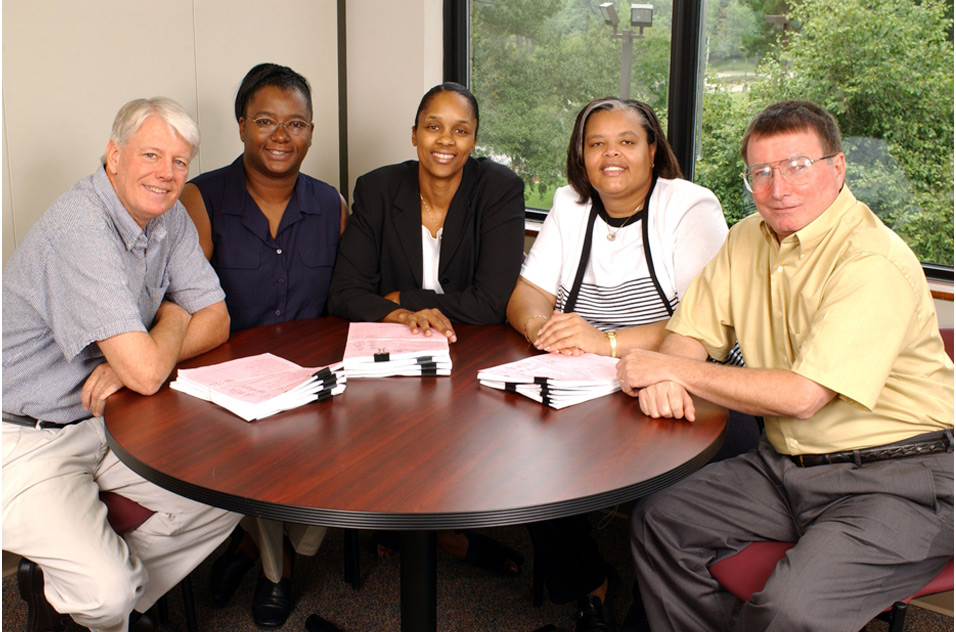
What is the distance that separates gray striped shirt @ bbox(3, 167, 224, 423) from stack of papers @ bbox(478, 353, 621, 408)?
83 cm

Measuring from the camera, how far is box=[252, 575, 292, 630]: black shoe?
2303 millimetres

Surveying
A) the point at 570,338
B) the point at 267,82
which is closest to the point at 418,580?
the point at 570,338

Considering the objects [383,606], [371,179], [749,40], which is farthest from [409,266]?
[749,40]

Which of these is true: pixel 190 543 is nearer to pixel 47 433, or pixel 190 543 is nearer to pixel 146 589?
pixel 146 589

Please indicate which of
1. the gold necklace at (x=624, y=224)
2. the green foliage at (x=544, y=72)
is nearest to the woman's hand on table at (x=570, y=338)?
the gold necklace at (x=624, y=224)

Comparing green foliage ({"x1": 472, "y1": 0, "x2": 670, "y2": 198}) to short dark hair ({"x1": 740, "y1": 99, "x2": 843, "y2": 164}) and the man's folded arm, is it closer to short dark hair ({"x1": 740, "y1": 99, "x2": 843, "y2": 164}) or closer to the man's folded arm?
short dark hair ({"x1": 740, "y1": 99, "x2": 843, "y2": 164})

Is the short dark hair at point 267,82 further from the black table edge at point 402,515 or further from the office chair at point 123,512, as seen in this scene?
the black table edge at point 402,515

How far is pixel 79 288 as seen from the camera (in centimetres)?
185

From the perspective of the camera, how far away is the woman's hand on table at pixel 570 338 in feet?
6.89

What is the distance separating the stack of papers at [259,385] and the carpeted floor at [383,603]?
83 centimetres

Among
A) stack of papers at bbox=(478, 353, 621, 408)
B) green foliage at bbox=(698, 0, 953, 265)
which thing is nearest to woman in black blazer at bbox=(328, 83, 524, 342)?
stack of papers at bbox=(478, 353, 621, 408)

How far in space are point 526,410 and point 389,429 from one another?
0.29 meters

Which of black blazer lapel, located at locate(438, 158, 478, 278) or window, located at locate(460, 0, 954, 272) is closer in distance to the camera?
window, located at locate(460, 0, 954, 272)

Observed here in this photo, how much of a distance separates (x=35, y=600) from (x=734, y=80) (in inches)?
105
